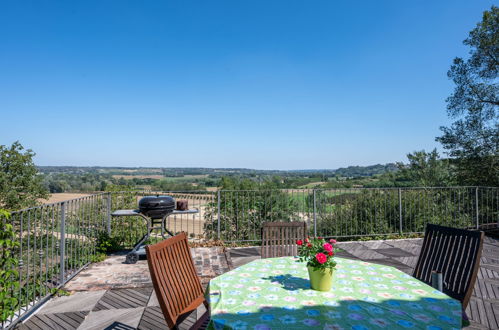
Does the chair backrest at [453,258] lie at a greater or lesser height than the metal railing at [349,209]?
greater

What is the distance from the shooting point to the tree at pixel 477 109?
10.3m

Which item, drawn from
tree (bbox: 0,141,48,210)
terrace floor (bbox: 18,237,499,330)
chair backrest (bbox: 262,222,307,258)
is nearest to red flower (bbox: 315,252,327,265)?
chair backrest (bbox: 262,222,307,258)

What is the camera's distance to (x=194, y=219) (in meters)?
6.23

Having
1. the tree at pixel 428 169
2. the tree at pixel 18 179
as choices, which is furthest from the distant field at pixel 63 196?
the tree at pixel 428 169

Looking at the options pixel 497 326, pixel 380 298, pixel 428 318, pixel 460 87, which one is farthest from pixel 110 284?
pixel 460 87

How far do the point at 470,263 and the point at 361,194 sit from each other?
248 inches

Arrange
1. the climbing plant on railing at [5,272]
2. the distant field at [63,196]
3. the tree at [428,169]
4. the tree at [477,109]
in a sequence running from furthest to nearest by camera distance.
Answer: the tree at [428,169], the tree at [477,109], the distant field at [63,196], the climbing plant on railing at [5,272]

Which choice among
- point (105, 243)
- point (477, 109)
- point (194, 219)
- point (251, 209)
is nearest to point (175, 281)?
point (105, 243)

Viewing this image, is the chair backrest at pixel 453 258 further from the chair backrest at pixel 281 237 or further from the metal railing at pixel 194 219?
the metal railing at pixel 194 219

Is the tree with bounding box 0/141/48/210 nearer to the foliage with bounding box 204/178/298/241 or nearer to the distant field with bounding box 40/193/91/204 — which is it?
the distant field with bounding box 40/193/91/204

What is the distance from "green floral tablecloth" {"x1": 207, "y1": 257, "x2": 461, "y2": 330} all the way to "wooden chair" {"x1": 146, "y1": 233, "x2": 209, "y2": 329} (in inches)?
9.6

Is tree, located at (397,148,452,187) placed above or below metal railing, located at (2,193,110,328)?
above

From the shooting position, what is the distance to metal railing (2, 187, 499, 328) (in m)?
3.16

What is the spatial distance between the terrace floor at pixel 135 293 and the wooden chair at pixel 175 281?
905mm
